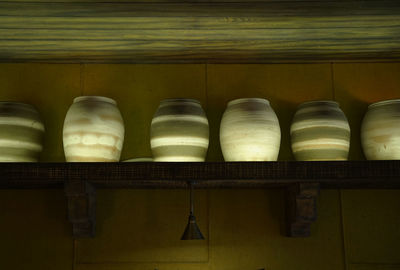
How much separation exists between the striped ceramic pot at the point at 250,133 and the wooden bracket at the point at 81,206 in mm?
369

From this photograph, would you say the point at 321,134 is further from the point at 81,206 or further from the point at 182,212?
the point at 81,206

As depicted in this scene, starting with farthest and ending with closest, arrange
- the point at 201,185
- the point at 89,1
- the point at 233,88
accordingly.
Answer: the point at 233,88
the point at 201,185
the point at 89,1

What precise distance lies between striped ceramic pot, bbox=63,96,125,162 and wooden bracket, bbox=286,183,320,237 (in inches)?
18.9

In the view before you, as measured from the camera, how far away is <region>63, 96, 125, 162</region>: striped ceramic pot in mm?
1061

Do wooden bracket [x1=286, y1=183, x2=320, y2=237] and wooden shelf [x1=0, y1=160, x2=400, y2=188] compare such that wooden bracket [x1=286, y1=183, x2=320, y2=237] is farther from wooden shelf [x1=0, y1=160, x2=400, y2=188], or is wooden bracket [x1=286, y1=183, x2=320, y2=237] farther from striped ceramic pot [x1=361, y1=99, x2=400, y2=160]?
striped ceramic pot [x1=361, y1=99, x2=400, y2=160]

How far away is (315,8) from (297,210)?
52cm

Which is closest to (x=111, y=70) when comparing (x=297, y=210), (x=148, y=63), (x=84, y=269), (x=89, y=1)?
(x=148, y=63)

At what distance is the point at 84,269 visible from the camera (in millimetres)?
1221

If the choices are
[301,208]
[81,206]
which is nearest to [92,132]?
[81,206]

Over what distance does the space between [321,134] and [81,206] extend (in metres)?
0.64

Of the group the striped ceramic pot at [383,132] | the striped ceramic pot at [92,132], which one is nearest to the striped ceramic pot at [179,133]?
the striped ceramic pot at [92,132]

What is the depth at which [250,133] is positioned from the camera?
1064 millimetres

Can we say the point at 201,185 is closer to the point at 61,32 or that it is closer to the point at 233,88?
the point at 233,88

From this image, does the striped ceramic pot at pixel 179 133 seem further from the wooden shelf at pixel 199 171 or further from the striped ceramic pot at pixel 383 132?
the striped ceramic pot at pixel 383 132
